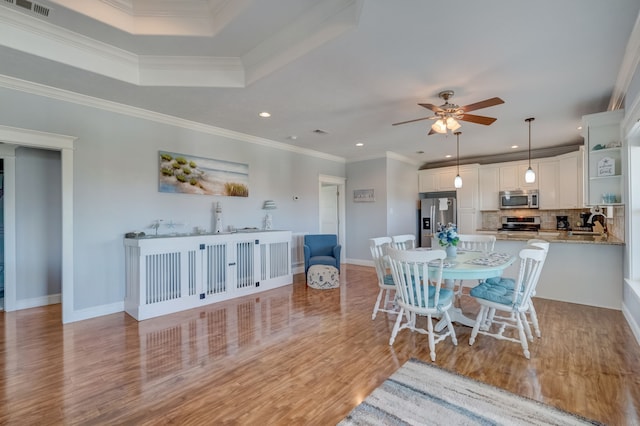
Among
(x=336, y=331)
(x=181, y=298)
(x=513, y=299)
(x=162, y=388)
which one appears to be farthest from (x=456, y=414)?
(x=181, y=298)

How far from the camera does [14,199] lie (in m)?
3.85

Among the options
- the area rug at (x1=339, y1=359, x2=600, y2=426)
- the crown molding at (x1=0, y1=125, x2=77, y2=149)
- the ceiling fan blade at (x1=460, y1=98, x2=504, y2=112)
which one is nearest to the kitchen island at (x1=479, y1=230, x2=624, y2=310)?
the ceiling fan blade at (x1=460, y1=98, x2=504, y2=112)

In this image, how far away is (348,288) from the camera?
4.85 meters

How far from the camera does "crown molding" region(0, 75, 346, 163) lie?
3.13m

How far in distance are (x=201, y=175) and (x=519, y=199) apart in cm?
638

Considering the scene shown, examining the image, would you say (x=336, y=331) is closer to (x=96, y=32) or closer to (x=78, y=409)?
(x=78, y=409)

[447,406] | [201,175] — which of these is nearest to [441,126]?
[447,406]

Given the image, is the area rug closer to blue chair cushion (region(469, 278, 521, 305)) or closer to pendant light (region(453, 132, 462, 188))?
blue chair cushion (region(469, 278, 521, 305))

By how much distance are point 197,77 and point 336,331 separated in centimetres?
312

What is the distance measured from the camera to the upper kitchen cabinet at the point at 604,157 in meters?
3.48

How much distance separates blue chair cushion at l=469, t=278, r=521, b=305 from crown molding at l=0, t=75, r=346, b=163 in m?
4.16

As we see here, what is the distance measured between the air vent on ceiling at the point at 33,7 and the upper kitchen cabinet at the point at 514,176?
7.54m

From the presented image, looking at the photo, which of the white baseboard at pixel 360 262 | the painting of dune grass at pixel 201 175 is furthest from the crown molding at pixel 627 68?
the painting of dune grass at pixel 201 175

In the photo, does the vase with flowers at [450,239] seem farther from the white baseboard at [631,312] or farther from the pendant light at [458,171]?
the pendant light at [458,171]
